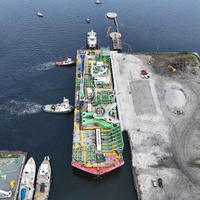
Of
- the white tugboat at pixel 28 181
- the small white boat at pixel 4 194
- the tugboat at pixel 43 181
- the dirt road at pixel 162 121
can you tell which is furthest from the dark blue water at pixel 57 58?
the small white boat at pixel 4 194

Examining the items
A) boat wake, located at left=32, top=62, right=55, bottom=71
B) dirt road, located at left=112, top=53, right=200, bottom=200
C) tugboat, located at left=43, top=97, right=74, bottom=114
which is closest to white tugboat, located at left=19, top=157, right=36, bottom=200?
tugboat, located at left=43, top=97, right=74, bottom=114

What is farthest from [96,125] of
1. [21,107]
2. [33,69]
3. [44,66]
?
[33,69]

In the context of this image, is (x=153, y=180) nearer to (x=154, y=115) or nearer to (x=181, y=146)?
(x=181, y=146)

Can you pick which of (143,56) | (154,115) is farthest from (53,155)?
(143,56)

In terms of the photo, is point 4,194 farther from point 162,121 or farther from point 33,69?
point 33,69

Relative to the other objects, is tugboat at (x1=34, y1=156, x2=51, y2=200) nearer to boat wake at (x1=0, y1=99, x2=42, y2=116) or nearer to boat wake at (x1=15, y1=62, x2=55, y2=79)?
boat wake at (x1=0, y1=99, x2=42, y2=116)

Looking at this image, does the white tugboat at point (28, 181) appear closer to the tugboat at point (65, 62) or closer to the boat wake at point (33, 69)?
the boat wake at point (33, 69)
